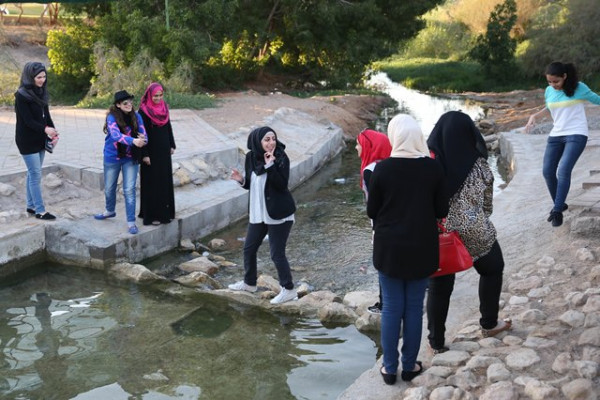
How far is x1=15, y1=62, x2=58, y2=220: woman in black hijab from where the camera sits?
7.34 metres

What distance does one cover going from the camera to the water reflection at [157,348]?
483 centimetres

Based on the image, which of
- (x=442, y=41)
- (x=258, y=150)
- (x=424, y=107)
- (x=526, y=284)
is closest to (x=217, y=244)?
(x=258, y=150)

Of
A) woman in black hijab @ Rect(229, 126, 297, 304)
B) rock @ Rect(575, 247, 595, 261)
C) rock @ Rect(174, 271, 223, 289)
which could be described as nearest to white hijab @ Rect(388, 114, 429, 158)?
woman in black hijab @ Rect(229, 126, 297, 304)

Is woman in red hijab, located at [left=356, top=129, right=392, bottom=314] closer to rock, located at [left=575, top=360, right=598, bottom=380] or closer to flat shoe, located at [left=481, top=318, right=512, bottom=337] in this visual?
flat shoe, located at [left=481, top=318, right=512, bottom=337]

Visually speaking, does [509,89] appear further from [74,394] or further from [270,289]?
[74,394]

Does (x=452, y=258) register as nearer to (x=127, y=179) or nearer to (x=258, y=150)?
(x=258, y=150)

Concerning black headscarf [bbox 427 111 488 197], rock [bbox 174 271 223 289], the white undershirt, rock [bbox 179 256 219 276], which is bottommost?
rock [bbox 179 256 219 276]

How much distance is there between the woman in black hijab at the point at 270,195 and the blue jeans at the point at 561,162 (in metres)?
2.68

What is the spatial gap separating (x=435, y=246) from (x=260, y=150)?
2.48 metres

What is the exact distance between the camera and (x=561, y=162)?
682cm

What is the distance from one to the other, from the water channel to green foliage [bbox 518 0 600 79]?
27174 mm

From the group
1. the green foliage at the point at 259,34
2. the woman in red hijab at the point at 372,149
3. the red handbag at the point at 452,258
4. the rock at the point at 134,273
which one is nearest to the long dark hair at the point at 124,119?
the rock at the point at 134,273

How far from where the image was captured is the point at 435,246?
13.6 ft

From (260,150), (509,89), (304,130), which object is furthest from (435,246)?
(509,89)
